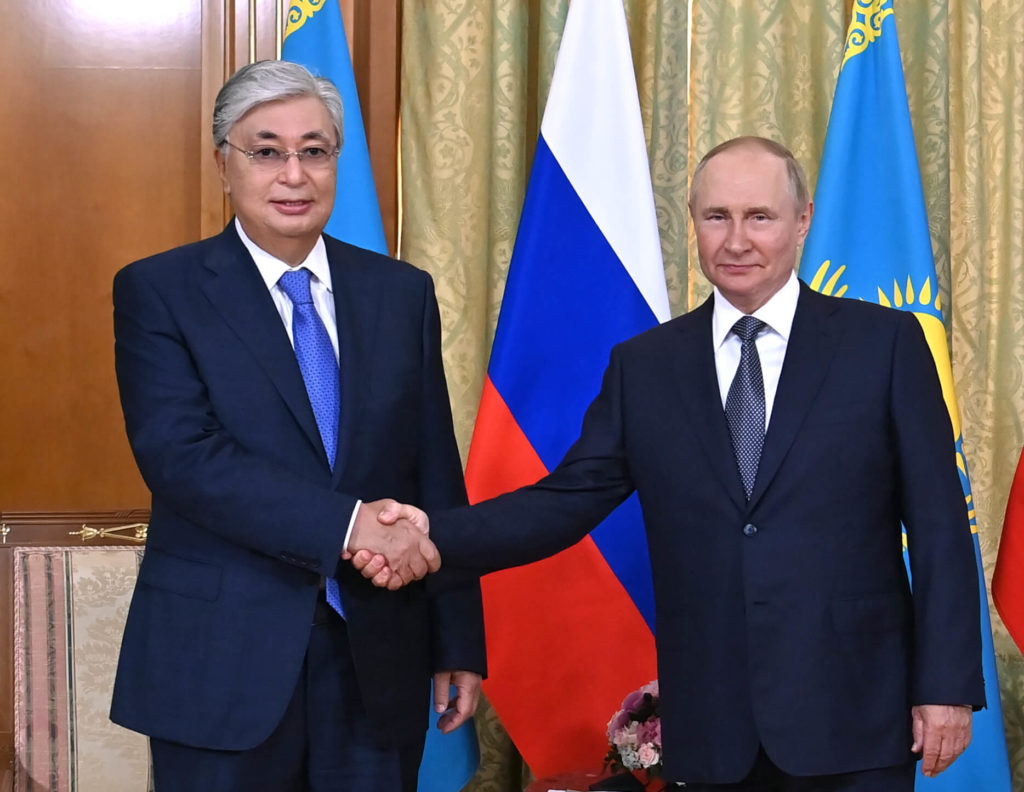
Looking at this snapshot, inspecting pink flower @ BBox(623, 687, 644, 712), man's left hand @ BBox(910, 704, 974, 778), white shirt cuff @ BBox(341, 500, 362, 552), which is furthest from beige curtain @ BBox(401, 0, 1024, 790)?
man's left hand @ BBox(910, 704, 974, 778)

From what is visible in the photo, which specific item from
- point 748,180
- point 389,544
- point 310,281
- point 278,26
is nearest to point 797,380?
point 748,180

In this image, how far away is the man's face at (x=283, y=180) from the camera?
2.12 m

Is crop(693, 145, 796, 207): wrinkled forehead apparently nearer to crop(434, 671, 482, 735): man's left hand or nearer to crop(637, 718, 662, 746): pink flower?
crop(434, 671, 482, 735): man's left hand

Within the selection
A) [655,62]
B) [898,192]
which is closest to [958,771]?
[898,192]

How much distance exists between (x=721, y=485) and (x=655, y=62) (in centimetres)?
189

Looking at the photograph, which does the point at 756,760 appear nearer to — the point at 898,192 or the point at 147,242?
the point at 898,192

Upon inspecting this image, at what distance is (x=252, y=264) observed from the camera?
2.13m

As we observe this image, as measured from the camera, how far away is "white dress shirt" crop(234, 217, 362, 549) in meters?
2.13

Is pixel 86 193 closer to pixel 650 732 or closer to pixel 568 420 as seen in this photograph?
pixel 568 420

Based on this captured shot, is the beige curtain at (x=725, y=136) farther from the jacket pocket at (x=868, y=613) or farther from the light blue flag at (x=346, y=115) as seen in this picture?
the jacket pocket at (x=868, y=613)

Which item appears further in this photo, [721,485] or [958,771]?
[958,771]

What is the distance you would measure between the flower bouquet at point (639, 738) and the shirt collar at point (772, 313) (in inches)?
35.3

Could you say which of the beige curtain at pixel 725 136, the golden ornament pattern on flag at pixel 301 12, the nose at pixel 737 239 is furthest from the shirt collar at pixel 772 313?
the golden ornament pattern on flag at pixel 301 12

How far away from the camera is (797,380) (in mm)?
2125
